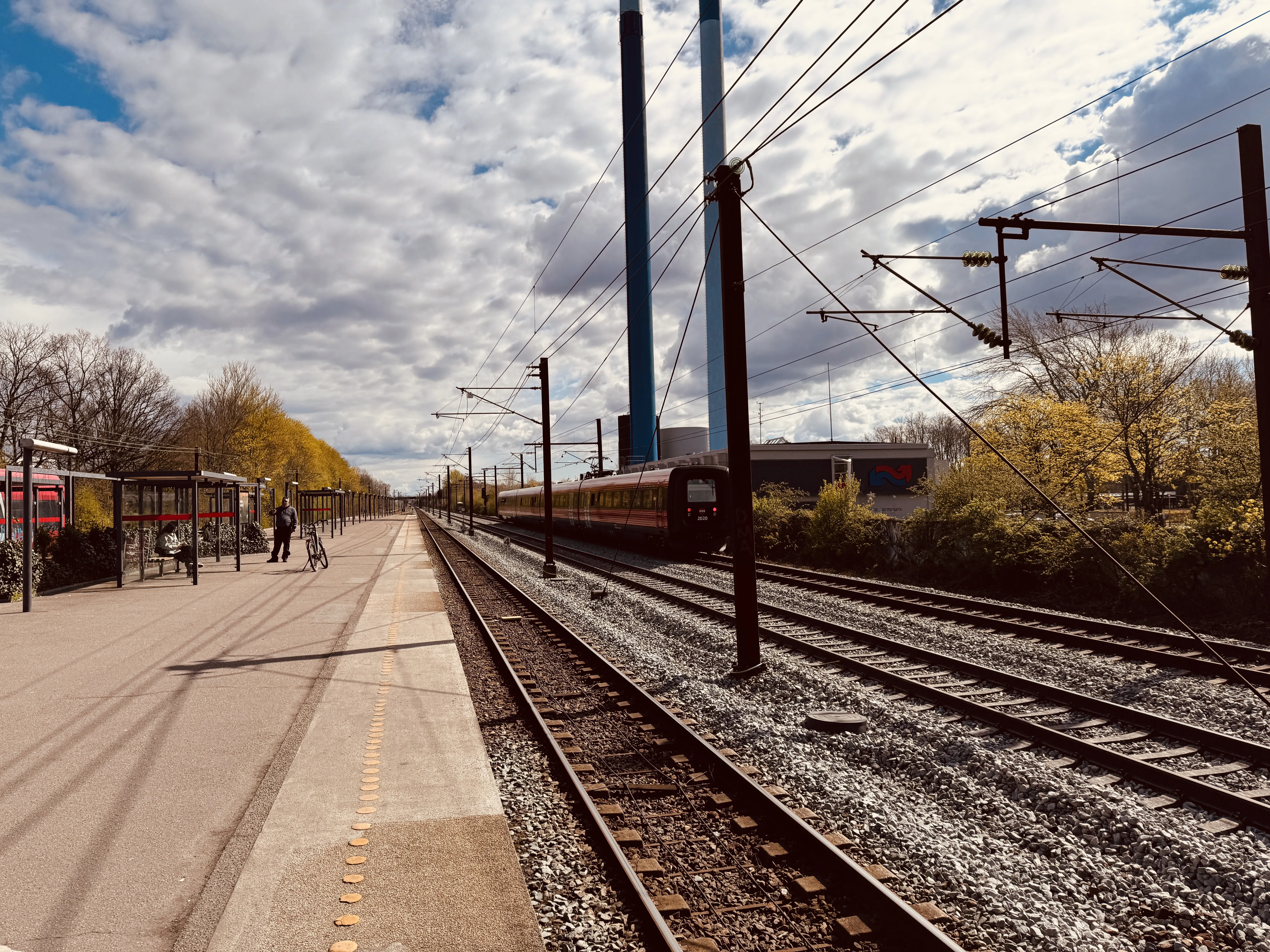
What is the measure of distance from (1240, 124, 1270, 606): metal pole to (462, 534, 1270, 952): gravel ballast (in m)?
3.94

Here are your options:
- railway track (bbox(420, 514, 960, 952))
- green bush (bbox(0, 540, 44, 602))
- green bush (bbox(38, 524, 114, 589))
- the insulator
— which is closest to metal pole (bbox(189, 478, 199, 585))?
green bush (bbox(38, 524, 114, 589))

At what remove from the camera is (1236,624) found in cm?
1190

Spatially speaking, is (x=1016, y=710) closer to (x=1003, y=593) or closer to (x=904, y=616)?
(x=904, y=616)

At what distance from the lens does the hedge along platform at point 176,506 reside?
1783 cm

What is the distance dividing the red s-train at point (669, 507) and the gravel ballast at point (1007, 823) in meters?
11.6

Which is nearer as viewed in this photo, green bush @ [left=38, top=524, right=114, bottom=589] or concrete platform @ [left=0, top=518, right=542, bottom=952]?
concrete platform @ [left=0, top=518, right=542, bottom=952]

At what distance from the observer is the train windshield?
941 inches

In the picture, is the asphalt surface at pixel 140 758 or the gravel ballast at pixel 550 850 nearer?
the gravel ballast at pixel 550 850

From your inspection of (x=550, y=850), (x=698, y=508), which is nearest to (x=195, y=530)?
(x=698, y=508)

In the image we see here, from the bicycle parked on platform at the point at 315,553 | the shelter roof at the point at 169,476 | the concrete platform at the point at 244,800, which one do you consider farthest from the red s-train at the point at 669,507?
the concrete platform at the point at 244,800

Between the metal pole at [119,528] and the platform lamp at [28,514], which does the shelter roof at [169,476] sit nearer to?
the metal pole at [119,528]

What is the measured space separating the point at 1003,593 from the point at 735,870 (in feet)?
43.9

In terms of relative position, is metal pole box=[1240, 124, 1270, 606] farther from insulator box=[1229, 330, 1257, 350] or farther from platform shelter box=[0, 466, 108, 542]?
platform shelter box=[0, 466, 108, 542]

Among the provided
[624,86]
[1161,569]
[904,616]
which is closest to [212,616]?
[904,616]
